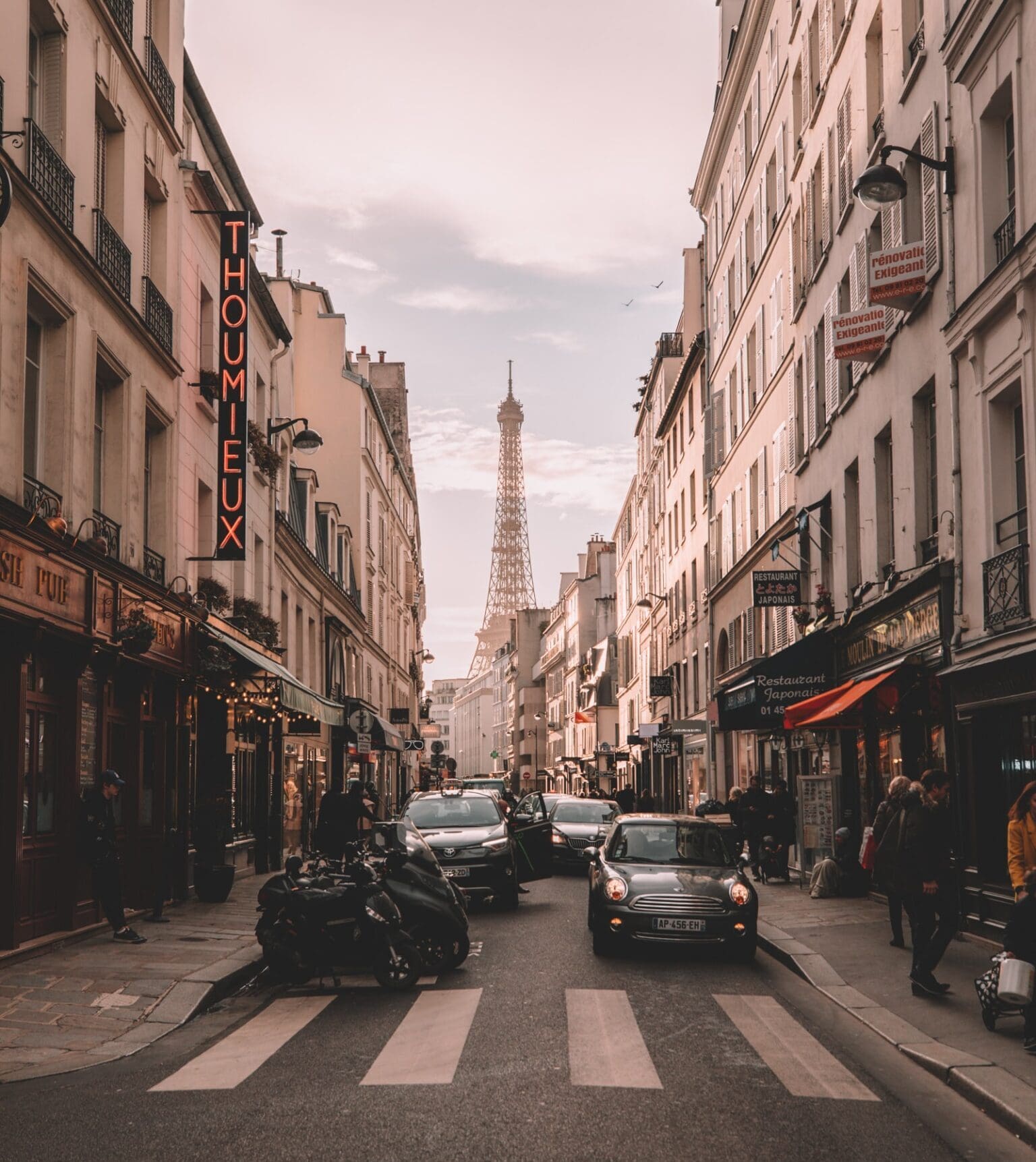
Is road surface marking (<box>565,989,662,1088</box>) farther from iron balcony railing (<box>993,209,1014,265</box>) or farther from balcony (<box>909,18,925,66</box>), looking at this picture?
balcony (<box>909,18,925,66</box>)

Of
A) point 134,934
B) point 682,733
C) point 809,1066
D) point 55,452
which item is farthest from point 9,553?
point 682,733

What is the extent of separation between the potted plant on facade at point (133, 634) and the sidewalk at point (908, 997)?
7.54m

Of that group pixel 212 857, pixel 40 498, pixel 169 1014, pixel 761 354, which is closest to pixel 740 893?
pixel 169 1014

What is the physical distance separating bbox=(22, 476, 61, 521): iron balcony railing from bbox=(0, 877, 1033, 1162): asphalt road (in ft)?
17.1

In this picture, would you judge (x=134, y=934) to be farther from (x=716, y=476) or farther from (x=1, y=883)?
(x=716, y=476)

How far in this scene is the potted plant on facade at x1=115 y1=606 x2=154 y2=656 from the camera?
1525cm

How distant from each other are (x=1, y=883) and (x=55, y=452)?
175 inches

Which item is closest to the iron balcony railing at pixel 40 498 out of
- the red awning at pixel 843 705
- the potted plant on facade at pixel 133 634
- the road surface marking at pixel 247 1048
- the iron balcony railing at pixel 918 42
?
the potted plant on facade at pixel 133 634

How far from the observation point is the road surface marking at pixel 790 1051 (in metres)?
7.67

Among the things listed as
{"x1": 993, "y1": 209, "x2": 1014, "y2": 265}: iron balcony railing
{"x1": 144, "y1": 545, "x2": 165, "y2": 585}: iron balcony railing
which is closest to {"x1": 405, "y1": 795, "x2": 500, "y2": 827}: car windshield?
{"x1": 144, "y1": 545, "x2": 165, "y2": 585}: iron balcony railing

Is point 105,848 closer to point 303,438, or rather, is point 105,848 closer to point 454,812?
point 454,812

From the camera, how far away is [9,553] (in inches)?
480

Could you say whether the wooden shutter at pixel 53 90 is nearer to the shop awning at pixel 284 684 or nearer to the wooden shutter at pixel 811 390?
the shop awning at pixel 284 684

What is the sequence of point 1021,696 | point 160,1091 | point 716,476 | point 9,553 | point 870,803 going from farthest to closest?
point 716,476 → point 870,803 → point 1021,696 → point 9,553 → point 160,1091
